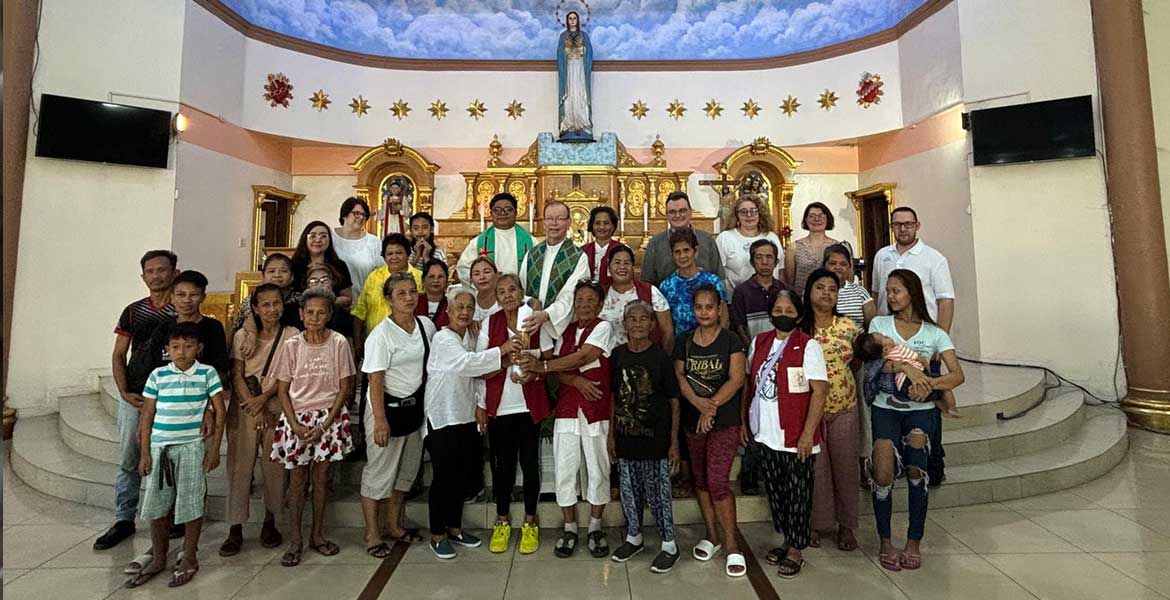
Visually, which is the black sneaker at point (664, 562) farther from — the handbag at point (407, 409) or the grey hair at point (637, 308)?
the handbag at point (407, 409)

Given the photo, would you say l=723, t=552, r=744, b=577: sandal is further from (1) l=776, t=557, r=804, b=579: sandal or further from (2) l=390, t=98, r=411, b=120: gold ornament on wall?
(2) l=390, t=98, r=411, b=120: gold ornament on wall

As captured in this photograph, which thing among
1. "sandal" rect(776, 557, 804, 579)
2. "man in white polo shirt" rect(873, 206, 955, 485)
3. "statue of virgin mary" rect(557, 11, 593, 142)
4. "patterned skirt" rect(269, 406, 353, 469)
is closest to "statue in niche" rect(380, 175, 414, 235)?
"statue of virgin mary" rect(557, 11, 593, 142)

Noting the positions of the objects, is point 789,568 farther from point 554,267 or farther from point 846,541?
point 554,267

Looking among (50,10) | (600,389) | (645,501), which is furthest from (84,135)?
(645,501)


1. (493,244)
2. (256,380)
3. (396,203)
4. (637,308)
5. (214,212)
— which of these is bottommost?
(256,380)

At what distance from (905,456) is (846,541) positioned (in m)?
0.58

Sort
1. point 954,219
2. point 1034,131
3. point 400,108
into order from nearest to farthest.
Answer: point 1034,131
point 954,219
point 400,108

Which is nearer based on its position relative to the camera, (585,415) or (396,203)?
(585,415)

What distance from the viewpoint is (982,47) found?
652 cm

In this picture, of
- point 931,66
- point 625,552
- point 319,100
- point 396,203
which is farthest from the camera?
point 396,203

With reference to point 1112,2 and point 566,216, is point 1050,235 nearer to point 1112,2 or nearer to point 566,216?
point 1112,2

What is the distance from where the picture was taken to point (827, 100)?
8555mm

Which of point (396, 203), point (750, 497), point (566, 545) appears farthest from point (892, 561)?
point (396, 203)

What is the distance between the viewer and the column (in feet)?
17.6
